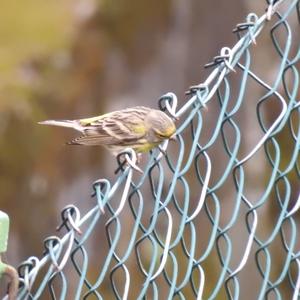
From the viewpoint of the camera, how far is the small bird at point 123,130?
14.9ft

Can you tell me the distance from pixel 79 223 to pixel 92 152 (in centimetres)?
707

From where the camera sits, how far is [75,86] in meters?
9.92

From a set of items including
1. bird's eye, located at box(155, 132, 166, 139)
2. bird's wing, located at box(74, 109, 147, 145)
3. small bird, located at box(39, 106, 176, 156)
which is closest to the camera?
bird's eye, located at box(155, 132, 166, 139)

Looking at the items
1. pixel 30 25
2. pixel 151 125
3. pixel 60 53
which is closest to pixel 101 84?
pixel 60 53

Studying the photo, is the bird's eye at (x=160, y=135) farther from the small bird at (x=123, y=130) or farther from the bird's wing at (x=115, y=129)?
the bird's wing at (x=115, y=129)

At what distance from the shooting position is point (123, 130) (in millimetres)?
5004

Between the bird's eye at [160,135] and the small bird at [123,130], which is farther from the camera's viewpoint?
the small bird at [123,130]

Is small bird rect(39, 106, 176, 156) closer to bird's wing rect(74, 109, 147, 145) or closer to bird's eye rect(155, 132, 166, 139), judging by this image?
bird's wing rect(74, 109, 147, 145)

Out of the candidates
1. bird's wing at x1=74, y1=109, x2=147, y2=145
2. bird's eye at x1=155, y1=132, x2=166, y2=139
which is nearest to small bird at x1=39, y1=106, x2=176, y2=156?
bird's wing at x1=74, y1=109, x2=147, y2=145

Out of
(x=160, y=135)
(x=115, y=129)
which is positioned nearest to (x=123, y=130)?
(x=115, y=129)

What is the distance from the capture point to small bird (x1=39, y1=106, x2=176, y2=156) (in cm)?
455

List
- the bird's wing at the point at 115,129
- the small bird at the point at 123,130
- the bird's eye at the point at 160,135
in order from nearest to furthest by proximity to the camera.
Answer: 1. the bird's eye at the point at 160,135
2. the small bird at the point at 123,130
3. the bird's wing at the point at 115,129

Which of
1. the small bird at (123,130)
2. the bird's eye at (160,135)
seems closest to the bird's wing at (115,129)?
the small bird at (123,130)

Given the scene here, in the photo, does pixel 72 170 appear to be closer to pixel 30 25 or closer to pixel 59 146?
Answer: pixel 59 146
